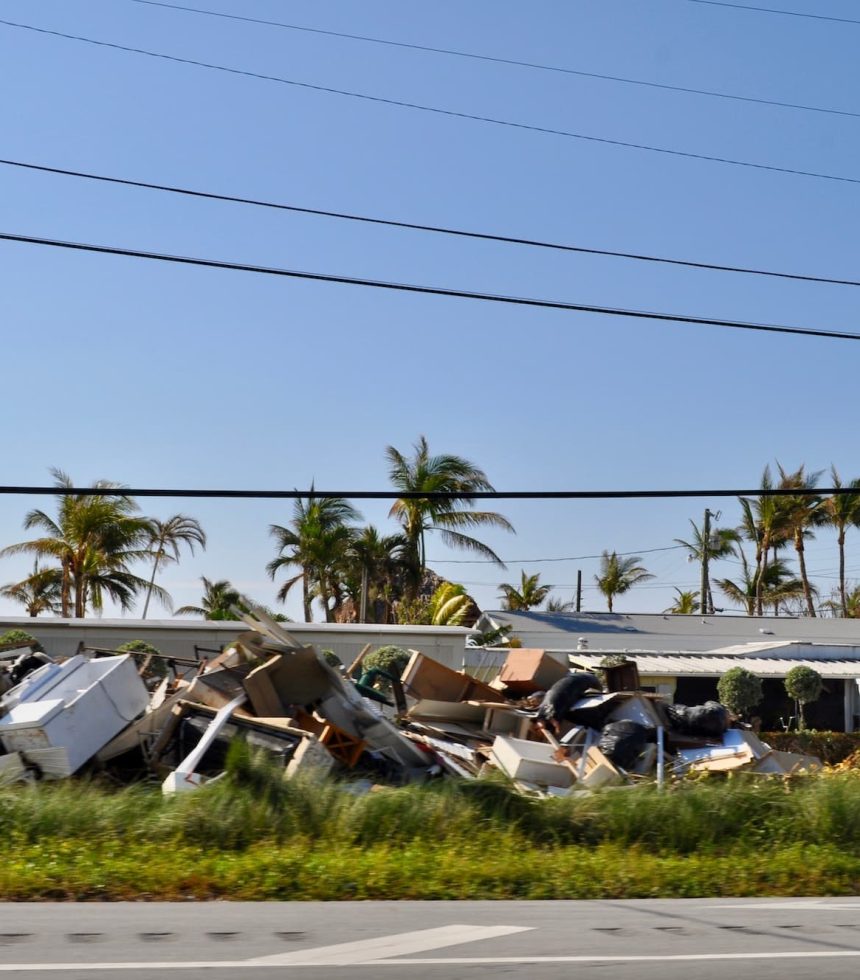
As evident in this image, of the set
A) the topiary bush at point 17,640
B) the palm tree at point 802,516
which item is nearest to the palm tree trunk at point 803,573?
the palm tree at point 802,516

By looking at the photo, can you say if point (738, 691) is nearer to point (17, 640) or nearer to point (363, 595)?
point (363, 595)

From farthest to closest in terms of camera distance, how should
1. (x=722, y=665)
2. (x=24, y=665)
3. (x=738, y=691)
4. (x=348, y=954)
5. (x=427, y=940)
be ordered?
(x=722, y=665), (x=738, y=691), (x=24, y=665), (x=427, y=940), (x=348, y=954)

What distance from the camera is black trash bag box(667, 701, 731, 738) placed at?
15938mm

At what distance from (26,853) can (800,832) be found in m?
7.03

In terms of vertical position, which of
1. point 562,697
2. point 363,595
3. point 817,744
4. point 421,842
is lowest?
point 817,744

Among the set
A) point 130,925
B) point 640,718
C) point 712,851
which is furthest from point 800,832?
point 130,925

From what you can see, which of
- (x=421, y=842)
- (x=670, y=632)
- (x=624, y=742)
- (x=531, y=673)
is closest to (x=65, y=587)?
(x=670, y=632)

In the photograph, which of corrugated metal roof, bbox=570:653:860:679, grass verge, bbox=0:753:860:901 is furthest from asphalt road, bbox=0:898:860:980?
corrugated metal roof, bbox=570:653:860:679

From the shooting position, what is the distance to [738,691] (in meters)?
28.3

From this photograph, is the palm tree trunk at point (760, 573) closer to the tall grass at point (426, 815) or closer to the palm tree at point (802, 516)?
the palm tree at point (802, 516)

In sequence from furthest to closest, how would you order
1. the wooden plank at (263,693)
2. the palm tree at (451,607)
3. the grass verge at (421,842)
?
the palm tree at (451,607) → the wooden plank at (263,693) → the grass verge at (421,842)

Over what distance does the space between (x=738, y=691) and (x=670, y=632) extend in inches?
443

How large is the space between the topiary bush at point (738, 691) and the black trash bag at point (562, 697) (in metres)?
12.9

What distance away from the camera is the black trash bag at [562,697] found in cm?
1611
